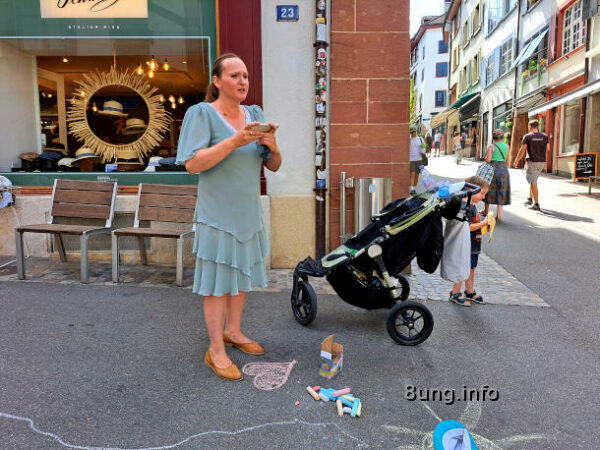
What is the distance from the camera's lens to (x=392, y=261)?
3773mm

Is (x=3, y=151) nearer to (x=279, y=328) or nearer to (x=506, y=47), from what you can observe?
(x=279, y=328)

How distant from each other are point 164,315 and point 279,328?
1039 mm

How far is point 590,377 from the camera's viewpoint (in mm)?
3100

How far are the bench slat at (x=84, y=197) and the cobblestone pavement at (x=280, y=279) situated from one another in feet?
2.56

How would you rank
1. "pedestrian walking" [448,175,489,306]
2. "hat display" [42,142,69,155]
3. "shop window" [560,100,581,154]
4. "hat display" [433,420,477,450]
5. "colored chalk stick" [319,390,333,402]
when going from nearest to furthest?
"hat display" [433,420,477,450], "colored chalk stick" [319,390,333,402], "pedestrian walking" [448,175,489,306], "hat display" [42,142,69,155], "shop window" [560,100,581,154]

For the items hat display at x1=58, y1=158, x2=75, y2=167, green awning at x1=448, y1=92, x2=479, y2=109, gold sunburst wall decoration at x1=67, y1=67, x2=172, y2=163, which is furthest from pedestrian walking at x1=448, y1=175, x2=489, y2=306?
green awning at x1=448, y1=92, x2=479, y2=109

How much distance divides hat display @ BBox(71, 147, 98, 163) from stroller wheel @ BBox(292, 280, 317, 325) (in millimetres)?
4085

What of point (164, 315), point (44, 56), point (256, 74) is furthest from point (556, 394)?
point (44, 56)

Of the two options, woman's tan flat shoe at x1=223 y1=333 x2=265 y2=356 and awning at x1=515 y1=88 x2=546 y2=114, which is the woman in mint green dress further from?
awning at x1=515 y1=88 x2=546 y2=114

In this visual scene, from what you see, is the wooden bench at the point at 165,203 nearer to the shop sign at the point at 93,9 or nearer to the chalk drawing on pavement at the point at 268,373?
the shop sign at the point at 93,9

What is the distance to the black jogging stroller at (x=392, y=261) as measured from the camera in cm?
363

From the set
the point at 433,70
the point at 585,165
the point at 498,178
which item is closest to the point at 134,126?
the point at 498,178

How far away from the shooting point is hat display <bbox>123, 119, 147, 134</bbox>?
6.98 metres

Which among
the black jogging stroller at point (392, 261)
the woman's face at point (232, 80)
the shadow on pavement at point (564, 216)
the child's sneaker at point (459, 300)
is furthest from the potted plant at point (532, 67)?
the woman's face at point (232, 80)
